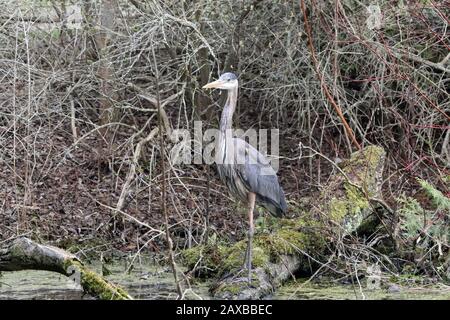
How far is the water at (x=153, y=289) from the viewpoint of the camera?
7457 mm

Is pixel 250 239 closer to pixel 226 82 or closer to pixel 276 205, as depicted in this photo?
pixel 276 205

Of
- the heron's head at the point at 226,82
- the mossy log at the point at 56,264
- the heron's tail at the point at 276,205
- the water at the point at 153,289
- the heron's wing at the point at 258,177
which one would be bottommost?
the water at the point at 153,289

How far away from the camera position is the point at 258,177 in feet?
27.1

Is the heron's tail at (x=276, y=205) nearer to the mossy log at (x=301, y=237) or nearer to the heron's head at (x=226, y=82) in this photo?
the mossy log at (x=301, y=237)

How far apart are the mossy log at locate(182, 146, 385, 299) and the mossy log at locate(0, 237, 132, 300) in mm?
1125

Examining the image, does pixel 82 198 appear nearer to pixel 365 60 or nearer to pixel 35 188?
pixel 35 188

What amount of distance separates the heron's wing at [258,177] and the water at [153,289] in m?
0.75

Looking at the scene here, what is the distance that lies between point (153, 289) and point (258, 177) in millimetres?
1363

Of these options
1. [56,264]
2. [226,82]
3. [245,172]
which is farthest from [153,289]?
[226,82]

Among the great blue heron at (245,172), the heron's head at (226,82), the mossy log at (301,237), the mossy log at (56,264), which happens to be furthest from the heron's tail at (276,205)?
the mossy log at (56,264)

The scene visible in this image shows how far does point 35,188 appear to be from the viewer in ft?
33.6
